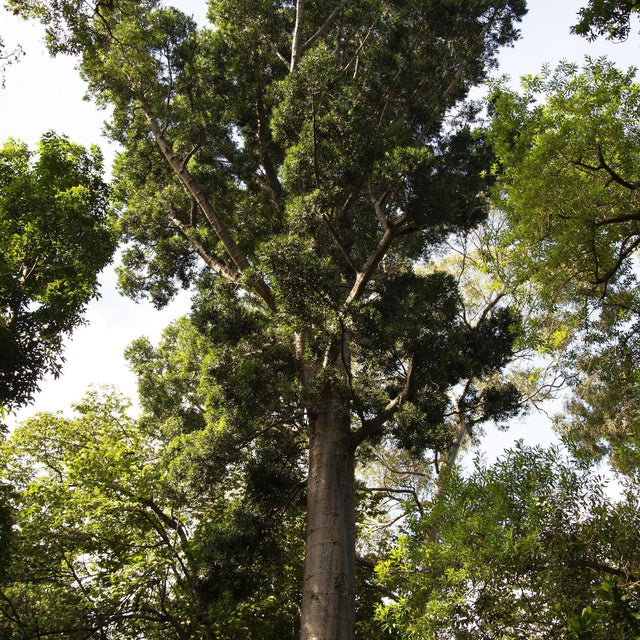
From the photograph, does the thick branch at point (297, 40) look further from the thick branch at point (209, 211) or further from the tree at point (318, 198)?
the thick branch at point (209, 211)

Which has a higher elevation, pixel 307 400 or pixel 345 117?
pixel 345 117

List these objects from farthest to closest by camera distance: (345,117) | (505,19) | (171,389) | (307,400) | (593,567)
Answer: (171,389) < (505,19) < (345,117) < (307,400) < (593,567)

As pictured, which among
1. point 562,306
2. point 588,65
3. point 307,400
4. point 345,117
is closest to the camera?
point 588,65

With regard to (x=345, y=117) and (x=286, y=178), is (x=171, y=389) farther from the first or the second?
(x=345, y=117)

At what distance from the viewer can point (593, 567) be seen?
454 centimetres

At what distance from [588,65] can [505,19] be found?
20.7ft

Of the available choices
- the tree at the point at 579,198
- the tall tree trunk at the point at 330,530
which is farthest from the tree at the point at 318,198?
the tree at the point at 579,198

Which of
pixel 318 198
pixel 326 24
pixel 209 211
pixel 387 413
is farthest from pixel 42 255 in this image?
pixel 326 24

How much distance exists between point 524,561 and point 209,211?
287 inches

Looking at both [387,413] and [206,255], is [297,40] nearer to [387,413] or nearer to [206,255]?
[206,255]

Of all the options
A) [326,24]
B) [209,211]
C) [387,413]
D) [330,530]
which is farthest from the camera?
[326,24]

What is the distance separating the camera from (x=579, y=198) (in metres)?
5.79

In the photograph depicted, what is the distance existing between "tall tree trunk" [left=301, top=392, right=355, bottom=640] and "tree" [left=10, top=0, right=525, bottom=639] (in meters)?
0.02

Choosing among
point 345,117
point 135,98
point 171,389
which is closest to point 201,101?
point 135,98
